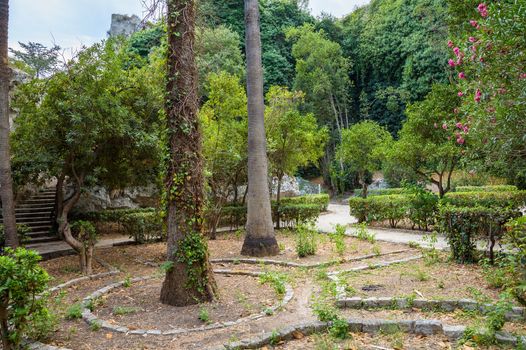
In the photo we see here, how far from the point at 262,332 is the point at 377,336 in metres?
1.20

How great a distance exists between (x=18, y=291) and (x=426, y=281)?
5.25 metres

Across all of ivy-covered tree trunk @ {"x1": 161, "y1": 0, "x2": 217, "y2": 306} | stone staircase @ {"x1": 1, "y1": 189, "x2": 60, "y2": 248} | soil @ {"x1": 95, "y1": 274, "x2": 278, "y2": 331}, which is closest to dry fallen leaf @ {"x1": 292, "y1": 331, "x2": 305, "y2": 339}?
soil @ {"x1": 95, "y1": 274, "x2": 278, "y2": 331}

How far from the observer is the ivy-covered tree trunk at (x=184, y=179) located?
5.40 metres

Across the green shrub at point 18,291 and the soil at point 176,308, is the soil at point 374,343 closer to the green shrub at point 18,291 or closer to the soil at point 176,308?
the soil at point 176,308

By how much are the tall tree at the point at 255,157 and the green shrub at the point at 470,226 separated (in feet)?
12.3

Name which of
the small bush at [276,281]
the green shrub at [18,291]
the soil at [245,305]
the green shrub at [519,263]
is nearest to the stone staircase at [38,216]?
the soil at [245,305]

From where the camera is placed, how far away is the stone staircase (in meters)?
12.4

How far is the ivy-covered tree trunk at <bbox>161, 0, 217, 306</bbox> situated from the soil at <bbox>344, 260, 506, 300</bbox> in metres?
2.29

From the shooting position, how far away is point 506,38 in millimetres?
4875

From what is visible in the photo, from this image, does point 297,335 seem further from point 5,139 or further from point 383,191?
point 383,191

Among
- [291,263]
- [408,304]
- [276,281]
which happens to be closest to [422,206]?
[291,263]

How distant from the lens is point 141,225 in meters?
11.6

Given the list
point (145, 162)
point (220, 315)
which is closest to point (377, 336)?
point (220, 315)

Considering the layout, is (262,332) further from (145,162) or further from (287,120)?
(287,120)
